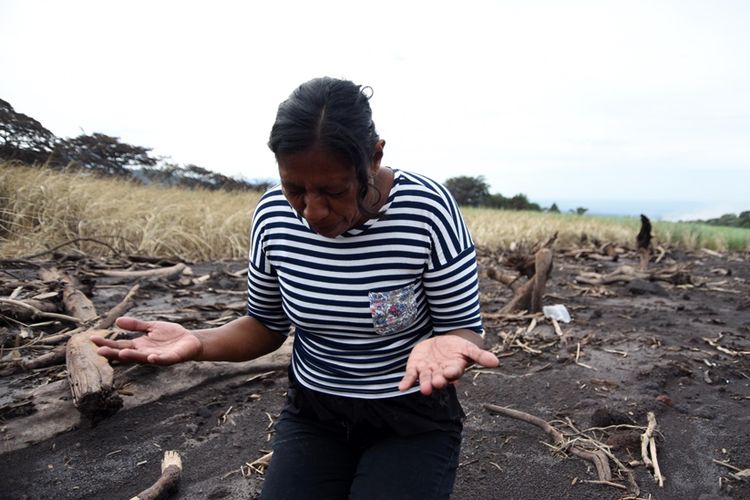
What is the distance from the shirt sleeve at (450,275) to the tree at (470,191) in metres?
20.0

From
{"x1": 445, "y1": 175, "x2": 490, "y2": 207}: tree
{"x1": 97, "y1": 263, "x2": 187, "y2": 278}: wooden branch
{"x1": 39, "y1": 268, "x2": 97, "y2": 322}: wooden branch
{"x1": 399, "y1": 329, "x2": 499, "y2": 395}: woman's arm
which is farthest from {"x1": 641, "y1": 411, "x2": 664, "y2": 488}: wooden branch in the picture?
{"x1": 445, "y1": 175, "x2": 490, "y2": 207}: tree

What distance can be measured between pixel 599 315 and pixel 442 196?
12.0 ft

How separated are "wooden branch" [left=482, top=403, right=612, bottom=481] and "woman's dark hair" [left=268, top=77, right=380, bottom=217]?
64.5 inches

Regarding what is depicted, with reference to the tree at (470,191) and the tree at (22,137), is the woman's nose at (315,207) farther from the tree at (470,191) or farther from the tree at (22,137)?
the tree at (470,191)

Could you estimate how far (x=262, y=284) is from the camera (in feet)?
5.69

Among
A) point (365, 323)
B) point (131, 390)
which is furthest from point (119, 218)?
point (365, 323)

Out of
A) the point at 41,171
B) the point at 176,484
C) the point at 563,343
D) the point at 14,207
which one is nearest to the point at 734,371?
the point at 563,343

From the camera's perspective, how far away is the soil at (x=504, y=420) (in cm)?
222

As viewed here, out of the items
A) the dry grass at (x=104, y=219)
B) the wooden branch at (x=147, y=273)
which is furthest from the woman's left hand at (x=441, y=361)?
the dry grass at (x=104, y=219)

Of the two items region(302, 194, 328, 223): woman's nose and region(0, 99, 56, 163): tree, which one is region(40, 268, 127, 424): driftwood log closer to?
region(302, 194, 328, 223): woman's nose

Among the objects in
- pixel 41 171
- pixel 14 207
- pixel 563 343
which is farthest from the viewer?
pixel 41 171

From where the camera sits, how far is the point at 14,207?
5.79m

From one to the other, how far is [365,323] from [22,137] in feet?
23.2

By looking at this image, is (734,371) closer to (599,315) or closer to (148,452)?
(599,315)
